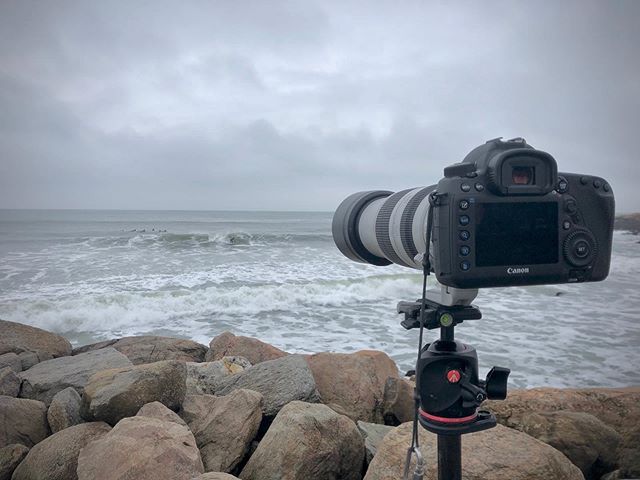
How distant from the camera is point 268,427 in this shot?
307 centimetres

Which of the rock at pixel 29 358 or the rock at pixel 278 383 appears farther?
the rock at pixel 29 358

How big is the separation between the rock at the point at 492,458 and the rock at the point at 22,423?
7.43 feet

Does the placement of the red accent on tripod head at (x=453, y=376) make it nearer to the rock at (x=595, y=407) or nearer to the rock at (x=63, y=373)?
the rock at (x=595, y=407)

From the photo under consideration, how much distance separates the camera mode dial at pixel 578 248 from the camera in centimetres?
125

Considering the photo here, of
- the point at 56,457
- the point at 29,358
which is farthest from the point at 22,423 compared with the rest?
the point at 29,358

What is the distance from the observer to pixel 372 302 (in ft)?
33.1

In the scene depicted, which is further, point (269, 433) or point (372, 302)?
point (372, 302)

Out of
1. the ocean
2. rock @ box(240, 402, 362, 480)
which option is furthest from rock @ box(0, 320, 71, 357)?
rock @ box(240, 402, 362, 480)

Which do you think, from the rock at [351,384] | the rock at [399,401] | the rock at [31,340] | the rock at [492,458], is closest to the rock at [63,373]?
the rock at [31,340]

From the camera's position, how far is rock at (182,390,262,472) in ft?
8.80

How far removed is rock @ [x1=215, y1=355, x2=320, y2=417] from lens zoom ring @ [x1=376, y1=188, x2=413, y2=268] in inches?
73.5

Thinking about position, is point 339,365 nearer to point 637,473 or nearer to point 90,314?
point 637,473

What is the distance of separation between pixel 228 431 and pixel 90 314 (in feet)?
24.0

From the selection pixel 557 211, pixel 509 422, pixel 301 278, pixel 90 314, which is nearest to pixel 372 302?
pixel 301 278
